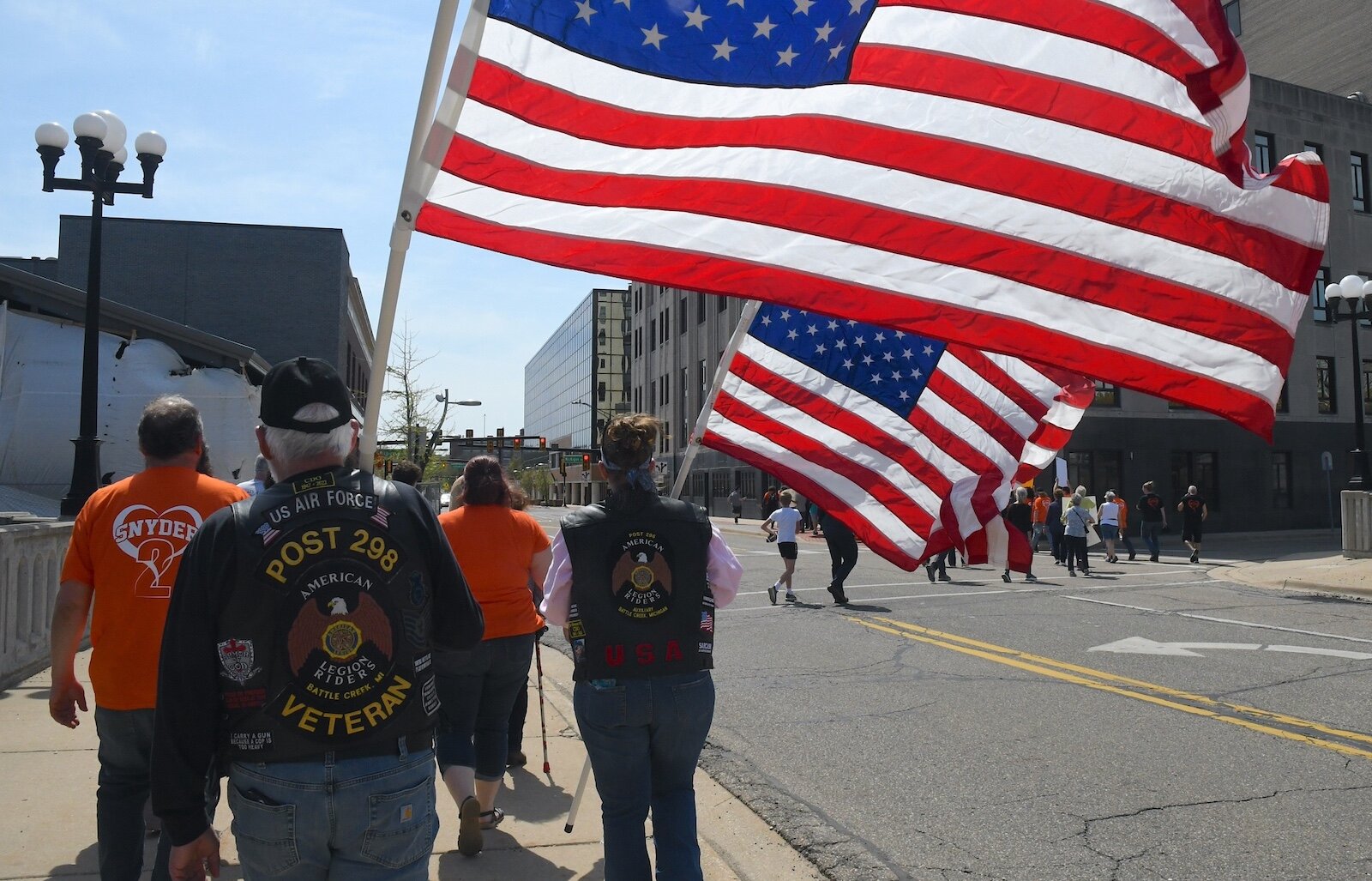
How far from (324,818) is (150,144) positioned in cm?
1480

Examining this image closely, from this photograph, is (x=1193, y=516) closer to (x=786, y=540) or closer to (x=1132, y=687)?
(x=786, y=540)

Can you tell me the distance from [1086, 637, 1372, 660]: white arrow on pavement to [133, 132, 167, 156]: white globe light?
14.0 meters

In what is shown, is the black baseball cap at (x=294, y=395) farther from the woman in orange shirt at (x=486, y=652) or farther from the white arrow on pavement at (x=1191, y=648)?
the white arrow on pavement at (x=1191, y=648)

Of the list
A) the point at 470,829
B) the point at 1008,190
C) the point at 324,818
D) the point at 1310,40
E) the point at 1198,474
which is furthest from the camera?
the point at 1310,40

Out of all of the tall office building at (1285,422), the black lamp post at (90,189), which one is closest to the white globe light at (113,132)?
the black lamp post at (90,189)

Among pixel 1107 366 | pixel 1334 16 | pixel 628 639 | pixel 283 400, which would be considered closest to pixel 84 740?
pixel 628 639

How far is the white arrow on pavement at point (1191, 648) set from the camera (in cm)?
1024

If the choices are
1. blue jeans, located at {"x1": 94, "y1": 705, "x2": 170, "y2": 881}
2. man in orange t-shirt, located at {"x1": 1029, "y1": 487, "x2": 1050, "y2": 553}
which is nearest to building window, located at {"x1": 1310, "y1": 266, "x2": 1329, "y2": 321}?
man in orange t-shirt, located at {"x1": 1029, "y1": 487, "x2": 1050, "y2": 553}

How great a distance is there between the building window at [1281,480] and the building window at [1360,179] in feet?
33.2

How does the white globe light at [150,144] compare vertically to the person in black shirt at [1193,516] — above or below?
above

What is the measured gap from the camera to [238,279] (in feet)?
137

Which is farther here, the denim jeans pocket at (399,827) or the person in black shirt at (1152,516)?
the person in black shirt at (1152,516)

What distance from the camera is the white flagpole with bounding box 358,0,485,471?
2.99 meters

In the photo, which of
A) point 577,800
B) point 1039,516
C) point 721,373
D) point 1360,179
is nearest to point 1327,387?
point 1360,179
